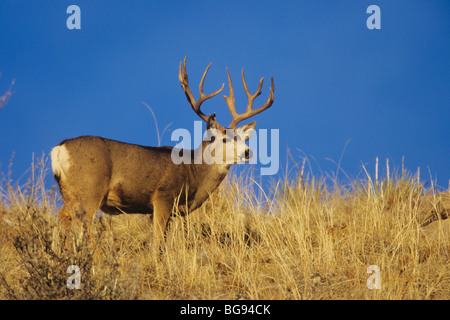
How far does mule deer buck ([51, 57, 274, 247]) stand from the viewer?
6547 mm

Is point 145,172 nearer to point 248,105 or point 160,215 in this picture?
point 160,215

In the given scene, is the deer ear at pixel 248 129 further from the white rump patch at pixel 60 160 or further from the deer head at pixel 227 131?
the white rump patch at pixel 60 160

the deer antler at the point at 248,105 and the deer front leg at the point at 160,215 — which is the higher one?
the deer antler at the point at 248,105

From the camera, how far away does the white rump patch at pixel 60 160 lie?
21.4ft

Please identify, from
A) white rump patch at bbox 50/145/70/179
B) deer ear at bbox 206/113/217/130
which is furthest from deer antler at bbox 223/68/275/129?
white rump patch at bbox 50/145/70/179

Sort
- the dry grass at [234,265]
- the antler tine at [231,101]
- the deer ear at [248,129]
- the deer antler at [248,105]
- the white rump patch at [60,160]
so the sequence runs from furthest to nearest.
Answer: the antler tine at [231,101] → the deer antler at [248,105] → the deer ear at [248,129] → the white rump patch at [60,160] → the dry grass at [234,265]

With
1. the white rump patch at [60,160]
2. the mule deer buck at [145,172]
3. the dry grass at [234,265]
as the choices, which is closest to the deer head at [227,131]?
the mule deer buck at [145,172]

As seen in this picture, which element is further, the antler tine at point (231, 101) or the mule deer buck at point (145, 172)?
the antler tine at point (231, 101)

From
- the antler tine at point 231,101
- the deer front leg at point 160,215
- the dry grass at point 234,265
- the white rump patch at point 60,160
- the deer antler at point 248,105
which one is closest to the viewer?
the dry grass at point 234,265

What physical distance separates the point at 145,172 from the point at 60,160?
1213 millimetres

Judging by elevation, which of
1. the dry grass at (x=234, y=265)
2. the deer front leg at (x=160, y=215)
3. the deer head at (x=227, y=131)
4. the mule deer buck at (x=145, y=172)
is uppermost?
the deer head at (x=227, y=131)

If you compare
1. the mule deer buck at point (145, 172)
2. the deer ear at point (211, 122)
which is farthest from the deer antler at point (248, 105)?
the deer ear at point (211, 122)

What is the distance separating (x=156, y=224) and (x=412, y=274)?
364 cm

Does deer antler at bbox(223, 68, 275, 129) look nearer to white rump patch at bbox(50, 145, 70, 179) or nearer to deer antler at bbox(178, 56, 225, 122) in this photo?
deer antler at bbox(178, 56, 225, 122)
